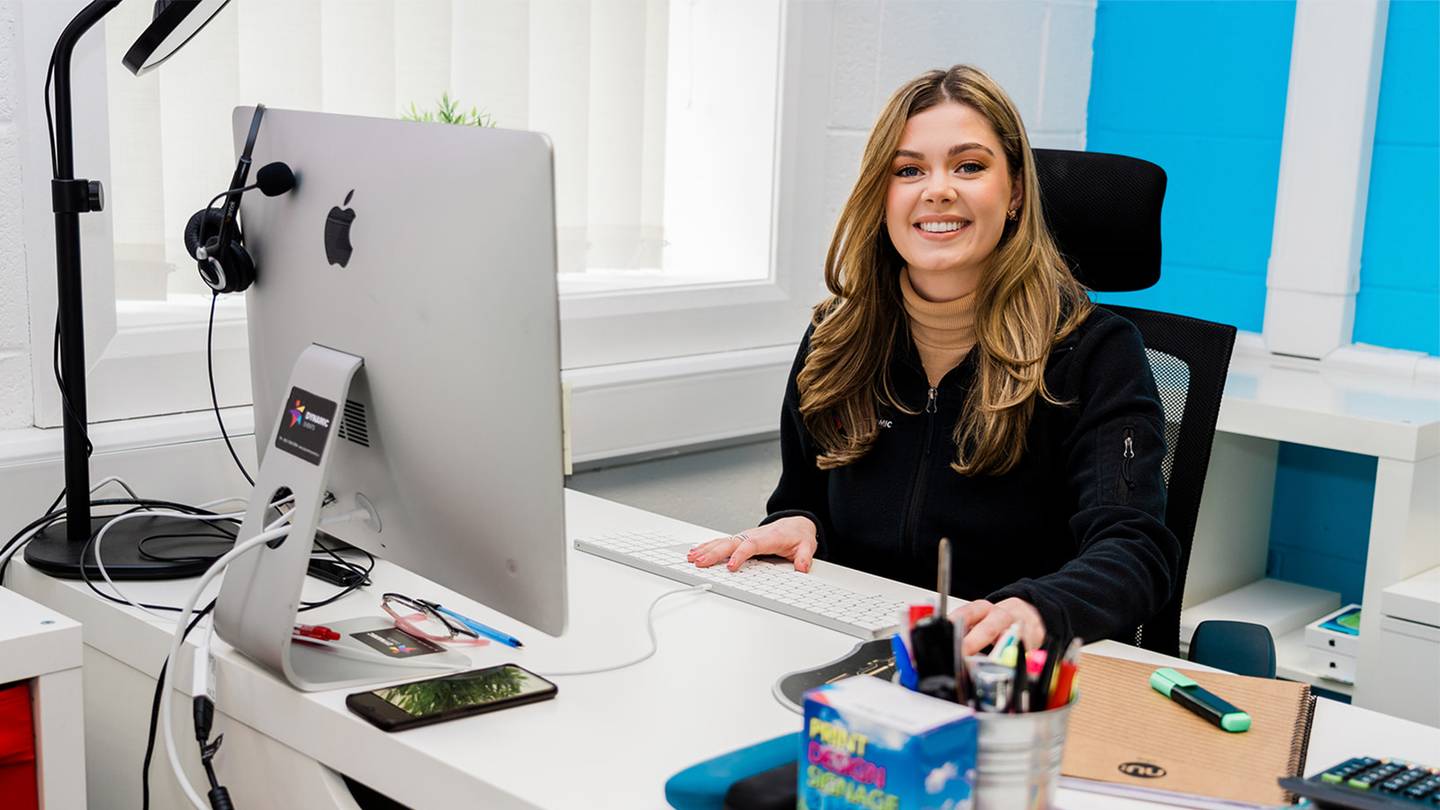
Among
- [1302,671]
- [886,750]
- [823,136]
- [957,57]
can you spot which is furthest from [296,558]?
[957,57]

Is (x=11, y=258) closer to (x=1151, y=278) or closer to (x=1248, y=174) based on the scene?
(x=1151, y=278)

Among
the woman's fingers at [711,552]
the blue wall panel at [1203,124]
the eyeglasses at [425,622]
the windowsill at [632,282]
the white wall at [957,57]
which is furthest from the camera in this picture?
the blue wall panel at [1203,124]

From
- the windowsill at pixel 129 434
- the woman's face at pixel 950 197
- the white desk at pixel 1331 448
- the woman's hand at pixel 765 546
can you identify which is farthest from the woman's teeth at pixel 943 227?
the windowsill at pixel 129 434

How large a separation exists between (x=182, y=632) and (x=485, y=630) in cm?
27

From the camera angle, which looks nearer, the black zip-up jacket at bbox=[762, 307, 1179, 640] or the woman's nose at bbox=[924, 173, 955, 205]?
the black zip-up jacket at bbox=[762, 307, 1179, 640]

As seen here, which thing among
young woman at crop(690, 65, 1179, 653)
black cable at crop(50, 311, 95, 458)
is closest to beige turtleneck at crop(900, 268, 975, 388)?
young woman at crop(690, 65, 1179, 653)

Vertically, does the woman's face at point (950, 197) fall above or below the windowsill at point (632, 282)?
above

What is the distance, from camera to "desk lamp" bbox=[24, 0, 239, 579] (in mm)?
1448

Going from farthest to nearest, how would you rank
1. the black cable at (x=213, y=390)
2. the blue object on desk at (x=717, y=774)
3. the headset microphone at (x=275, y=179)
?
the black cable at (x=213, y=390), the headset microphone at (x=275, y=179), the blue object on desk at (x=717, y=774)

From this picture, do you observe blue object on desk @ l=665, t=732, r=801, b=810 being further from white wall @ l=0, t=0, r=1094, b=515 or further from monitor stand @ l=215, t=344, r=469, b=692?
white wall @ l=0, t=0, r=1094, b=515

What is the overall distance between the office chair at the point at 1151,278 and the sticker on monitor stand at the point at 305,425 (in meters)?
0.96

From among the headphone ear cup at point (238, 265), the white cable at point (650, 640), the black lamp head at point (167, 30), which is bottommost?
the white cable at point (650, 640)

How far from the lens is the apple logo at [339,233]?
118 cm

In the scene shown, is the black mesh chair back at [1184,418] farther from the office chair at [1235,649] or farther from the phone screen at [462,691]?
the phone screen at [462,691]
